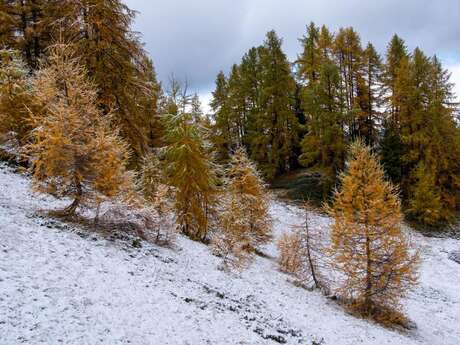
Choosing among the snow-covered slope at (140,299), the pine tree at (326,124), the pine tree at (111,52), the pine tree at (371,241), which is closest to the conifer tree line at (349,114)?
the pine tree at (326,124)

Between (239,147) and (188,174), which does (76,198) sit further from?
(239,147)

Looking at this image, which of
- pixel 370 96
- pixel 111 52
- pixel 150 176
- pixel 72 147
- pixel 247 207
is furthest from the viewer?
pixel 370 96

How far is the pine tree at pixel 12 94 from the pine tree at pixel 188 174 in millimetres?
7135

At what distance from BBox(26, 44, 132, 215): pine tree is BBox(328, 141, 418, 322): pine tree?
10.2 m

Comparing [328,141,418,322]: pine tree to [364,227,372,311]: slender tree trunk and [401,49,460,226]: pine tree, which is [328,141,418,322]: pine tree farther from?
[401,49,460,226]: pine tree

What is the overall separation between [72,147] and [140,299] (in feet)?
20.3

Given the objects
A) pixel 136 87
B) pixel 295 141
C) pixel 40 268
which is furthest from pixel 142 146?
pixel 295 141

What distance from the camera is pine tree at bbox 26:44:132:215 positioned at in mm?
11672

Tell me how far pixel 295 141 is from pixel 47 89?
1138 inches

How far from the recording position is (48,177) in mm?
12289

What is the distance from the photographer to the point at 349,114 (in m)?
32.0

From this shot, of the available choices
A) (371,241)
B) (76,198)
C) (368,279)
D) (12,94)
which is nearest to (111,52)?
(12,94)

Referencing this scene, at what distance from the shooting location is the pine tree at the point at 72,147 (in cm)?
1167

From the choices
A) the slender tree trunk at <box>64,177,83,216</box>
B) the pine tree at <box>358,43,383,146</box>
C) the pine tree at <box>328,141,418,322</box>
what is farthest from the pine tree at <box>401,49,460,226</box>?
the slender tree trunk at <box>64,177,83,216</box>
